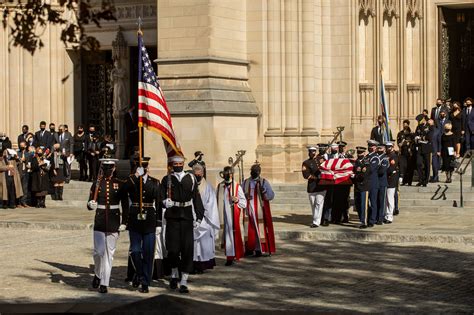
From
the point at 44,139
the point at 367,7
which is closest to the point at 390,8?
the point at 367,7

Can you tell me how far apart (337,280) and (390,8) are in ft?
67.2

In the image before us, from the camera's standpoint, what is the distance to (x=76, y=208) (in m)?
29.7

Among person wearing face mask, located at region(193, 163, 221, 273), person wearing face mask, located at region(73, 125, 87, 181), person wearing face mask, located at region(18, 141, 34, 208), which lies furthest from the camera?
person wearing face mask, located at region(73, 125, 87, 181)

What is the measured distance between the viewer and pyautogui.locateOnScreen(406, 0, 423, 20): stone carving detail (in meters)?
36.9

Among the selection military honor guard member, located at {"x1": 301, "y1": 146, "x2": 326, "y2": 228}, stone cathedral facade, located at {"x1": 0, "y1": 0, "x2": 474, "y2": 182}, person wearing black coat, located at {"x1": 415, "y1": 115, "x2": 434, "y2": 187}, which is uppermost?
stone cathedral facade, located at {"x1": 0, "y1": 0, "x2": 474, "y2": 182}

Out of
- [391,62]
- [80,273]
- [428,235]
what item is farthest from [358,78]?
[80,273]

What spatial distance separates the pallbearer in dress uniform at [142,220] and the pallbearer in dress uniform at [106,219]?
6.4 inches

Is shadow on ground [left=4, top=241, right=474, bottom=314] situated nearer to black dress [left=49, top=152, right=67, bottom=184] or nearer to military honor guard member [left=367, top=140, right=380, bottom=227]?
military honor guard member [left=367, top=140, right=380, bottom=227]

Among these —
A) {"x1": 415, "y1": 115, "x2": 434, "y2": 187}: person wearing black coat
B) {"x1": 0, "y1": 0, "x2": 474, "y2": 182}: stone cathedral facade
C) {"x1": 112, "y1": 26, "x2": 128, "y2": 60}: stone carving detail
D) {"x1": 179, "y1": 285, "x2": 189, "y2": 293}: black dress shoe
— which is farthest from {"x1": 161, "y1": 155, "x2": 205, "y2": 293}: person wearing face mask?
{"x1": 112, "y1": 26, "x2": 128, "y2": 60}: stone carving detail

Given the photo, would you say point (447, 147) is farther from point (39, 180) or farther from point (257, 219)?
point (257, 219)

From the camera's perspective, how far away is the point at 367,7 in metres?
35.0

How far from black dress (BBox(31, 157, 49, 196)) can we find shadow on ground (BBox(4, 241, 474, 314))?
10.2 meters

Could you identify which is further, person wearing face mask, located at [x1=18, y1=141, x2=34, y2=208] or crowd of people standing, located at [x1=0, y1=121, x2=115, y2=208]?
person wearing face mask, located at [x1=18, y1=141, x2=34, y2=208]

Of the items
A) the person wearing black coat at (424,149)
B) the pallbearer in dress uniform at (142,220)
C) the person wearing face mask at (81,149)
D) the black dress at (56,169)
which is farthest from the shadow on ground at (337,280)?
the person wearing face mask at (81,149)
